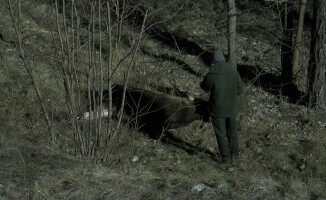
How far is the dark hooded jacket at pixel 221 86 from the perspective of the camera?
7.34 m

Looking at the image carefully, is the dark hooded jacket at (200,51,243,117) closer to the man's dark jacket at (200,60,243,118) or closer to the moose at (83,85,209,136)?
the man's dark jacket at (200,60,243,118)

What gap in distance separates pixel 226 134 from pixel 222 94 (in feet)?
2.64

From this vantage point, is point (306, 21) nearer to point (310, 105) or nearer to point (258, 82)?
point (258, 82)

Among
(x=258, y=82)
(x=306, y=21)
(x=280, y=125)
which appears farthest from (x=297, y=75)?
(x=306, y=21)

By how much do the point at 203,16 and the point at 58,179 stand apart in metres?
10.8

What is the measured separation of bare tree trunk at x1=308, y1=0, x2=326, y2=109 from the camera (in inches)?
403

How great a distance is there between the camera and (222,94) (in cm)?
740

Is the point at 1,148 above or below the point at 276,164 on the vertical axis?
above

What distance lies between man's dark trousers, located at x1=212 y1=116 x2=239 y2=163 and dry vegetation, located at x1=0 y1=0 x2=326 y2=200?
210 millimetres

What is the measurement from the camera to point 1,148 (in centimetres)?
623

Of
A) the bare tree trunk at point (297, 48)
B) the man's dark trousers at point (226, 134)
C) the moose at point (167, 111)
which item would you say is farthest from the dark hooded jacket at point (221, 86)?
the bare tree trunk at point (297, 48)

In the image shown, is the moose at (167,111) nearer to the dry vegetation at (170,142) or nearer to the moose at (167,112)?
the moose at (167,112)

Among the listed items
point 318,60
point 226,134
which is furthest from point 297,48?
point 226,134

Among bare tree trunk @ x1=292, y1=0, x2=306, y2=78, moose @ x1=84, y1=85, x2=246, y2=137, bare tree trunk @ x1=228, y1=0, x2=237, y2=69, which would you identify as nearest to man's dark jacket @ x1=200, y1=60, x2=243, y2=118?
moose @ x1=84, y1=85, x2=246, y2=137
